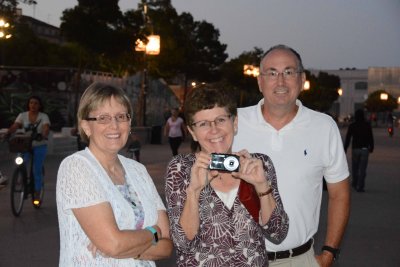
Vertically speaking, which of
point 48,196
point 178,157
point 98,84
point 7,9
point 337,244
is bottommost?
point 48,196

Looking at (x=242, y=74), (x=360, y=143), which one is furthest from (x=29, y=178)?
(x=242, y=74)

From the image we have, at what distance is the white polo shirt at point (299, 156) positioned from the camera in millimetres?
3900

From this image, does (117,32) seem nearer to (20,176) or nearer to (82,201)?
(20,176)

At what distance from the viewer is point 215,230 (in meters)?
3.09

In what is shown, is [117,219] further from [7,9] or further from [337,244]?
[7,9]

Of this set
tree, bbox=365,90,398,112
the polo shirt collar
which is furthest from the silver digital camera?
tree, bbox=365,90,398,112

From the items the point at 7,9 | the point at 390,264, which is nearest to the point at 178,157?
the point at 390,264

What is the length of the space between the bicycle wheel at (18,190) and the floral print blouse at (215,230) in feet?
26.3

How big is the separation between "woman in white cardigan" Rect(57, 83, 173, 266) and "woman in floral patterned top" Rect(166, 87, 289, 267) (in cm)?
22

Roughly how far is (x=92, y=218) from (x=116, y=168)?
18.3 inches

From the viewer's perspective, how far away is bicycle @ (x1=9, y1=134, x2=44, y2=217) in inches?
425

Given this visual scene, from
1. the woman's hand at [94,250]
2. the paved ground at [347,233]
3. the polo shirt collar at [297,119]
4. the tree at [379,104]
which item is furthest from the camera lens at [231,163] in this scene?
the tree at [379,104]

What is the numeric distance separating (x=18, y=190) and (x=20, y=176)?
27 cm

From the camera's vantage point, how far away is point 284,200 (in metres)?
3.90
